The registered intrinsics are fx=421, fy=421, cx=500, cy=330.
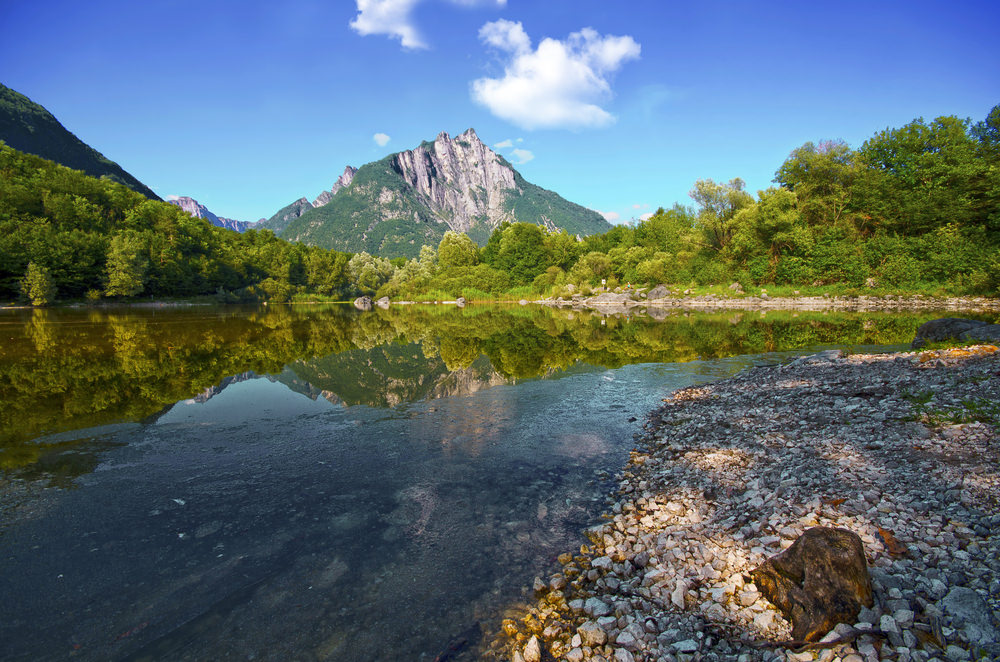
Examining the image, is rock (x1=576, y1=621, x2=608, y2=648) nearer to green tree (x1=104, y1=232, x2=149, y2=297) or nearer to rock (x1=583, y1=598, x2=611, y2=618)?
rock (x1=583, y1=598, x2=611, y2=618)

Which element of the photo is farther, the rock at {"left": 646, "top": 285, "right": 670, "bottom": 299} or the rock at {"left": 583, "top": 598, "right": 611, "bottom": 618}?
the rock at {"left": 646, "top": 285, "right": 670, "bottom": 299}

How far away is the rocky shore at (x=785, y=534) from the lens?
3529 mm

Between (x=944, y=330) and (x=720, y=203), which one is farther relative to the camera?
(x=720, y=203)

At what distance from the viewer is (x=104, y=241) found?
62.7 meters

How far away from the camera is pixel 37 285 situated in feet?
175

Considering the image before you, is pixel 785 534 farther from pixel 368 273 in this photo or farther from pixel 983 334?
pixel 368 273

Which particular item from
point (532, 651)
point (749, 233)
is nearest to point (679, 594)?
point (532, 651)

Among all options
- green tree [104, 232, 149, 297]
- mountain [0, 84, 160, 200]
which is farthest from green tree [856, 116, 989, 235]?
mountain [0, 84, 160, 200]

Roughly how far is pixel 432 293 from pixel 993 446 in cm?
9418

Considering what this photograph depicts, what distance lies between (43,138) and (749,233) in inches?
9300

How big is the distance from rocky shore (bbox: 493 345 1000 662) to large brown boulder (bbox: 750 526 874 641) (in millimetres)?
120

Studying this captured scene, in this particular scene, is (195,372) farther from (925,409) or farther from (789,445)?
(925,409)

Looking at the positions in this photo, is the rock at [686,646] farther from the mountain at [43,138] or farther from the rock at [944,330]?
the mountain at [43,138]

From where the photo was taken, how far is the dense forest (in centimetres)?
4934
